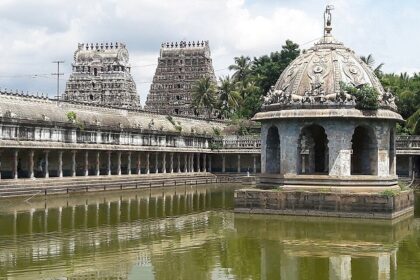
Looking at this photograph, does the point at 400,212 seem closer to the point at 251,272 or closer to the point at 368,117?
the point at 368,117

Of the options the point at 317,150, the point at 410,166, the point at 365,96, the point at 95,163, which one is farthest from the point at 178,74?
the point at 365,96

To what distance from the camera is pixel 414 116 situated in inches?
2298

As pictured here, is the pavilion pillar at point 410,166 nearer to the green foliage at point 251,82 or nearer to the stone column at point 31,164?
the green foliage at point 251,82

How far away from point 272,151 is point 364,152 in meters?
4.57

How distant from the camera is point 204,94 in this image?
88625 millimetres

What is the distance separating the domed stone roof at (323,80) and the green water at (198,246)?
5.58 metres

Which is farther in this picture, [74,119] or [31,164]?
[74,119]

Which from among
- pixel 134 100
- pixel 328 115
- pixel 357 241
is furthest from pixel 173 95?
pixel 357 241

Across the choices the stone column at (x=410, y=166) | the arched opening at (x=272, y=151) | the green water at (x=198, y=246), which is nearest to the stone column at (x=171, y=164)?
the stone column at (x=410, y=166)

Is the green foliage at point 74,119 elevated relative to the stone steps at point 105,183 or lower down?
elevated

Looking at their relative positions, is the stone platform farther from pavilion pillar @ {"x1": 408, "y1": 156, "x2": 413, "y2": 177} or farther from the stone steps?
pavilion pillar @ {"x1": 408, "y1": 156, "x2": 413, "y2": 177}

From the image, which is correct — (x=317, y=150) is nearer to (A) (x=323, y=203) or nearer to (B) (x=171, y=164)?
(A) (x=323, y=203)

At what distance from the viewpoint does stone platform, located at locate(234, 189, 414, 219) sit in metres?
26.8

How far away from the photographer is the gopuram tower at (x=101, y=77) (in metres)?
92.4
